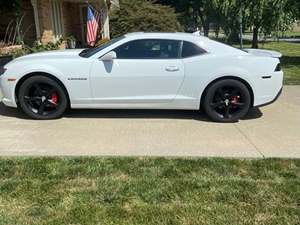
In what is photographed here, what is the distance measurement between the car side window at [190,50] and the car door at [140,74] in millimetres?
84

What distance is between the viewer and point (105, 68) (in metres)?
6.88

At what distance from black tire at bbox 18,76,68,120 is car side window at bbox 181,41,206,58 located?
6.56 feet

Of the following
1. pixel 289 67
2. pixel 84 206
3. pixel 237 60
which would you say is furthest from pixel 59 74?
pixel 289 67

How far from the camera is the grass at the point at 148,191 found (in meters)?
3.82

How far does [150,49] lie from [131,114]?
1156 millimetres

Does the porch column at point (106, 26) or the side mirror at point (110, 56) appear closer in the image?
the side mirror at point (110, 56)

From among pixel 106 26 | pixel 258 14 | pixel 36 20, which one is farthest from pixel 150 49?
pixel 106 26

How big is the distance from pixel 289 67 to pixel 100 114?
356 inches

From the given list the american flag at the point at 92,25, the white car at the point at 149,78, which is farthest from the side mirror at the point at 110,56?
the american flag at the point at 92,25

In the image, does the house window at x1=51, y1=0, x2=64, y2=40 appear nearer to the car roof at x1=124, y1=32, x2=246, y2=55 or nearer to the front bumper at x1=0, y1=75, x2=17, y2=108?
the front bumper at x1=0, y1=75, x2=17, y2=108

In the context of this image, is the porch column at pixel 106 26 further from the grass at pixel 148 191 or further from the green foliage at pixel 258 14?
the grass at pixel 148 191

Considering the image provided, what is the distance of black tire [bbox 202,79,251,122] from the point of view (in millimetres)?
6941

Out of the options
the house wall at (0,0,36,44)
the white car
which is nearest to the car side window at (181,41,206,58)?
the white car

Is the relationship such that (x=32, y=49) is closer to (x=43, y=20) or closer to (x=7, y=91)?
(x=43, y=20)
